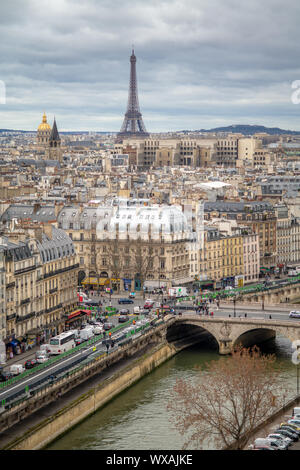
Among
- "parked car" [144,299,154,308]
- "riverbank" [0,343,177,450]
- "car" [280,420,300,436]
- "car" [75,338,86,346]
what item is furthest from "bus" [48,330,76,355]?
"car" [280,420,300,436]

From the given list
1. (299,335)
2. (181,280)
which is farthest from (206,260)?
(299,335)

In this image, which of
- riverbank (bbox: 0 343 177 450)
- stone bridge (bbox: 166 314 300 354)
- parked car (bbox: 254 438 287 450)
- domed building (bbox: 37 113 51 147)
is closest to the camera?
Answer: parked car (bbox: 254 438 287 450)

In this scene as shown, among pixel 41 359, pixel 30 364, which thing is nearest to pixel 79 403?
pixel 30 364

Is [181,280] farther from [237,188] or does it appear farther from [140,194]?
[237,188]

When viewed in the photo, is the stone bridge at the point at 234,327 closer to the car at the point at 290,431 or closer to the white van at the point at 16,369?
the white van at the point at 16,369

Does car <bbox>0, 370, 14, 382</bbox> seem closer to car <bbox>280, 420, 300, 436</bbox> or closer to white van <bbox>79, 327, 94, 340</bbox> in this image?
white van <bbox>79, 327, 94, 340</bbox>

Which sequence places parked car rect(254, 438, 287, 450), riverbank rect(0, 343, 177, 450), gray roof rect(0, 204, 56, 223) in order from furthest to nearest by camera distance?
1. gray roof rect(0, 204, 56, 223)
2. riverbank rect(0, 343, 177, 450)
3. parked car rect(254, 438, 287, 450)

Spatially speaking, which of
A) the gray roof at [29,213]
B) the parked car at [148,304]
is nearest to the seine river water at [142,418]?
the parked car at [148,304]
